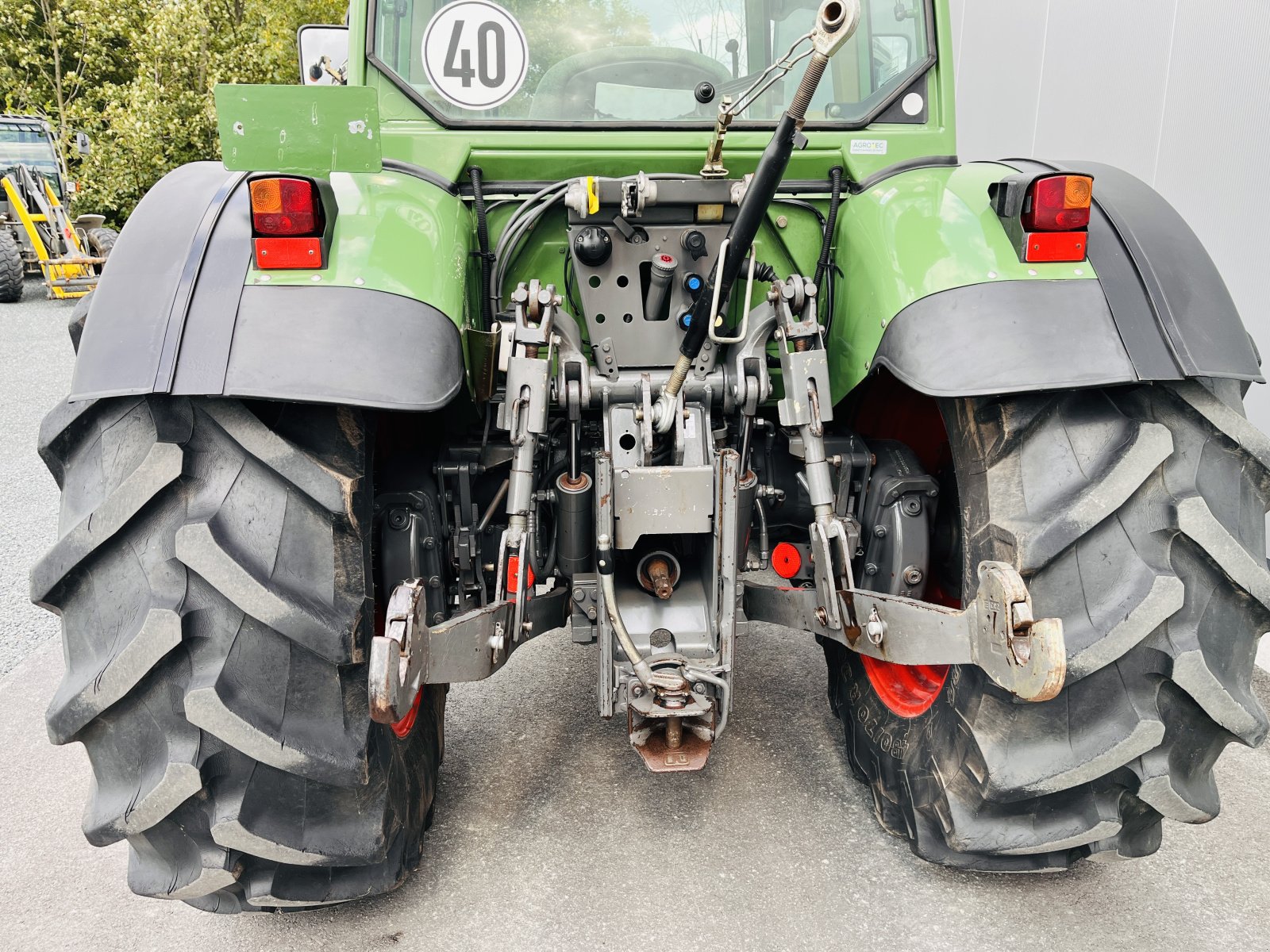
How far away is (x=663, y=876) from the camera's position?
2.40 meters

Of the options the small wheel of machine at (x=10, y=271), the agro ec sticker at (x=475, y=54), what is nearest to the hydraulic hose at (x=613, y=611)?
the agro ec sticker at (x=475, y=54)

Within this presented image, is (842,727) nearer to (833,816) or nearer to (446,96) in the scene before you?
(833,816)

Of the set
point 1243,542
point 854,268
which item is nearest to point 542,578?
point 854,268

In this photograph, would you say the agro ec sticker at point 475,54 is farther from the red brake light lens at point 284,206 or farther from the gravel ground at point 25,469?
the gravel ground at point 25,469

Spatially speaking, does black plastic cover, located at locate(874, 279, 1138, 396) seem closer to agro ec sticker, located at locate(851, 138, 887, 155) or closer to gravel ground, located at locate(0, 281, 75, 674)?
agro ec sticker, located at locate(851, 138, 887, 155)

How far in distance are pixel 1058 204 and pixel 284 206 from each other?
1502 mm

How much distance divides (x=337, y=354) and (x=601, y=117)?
3.91ft

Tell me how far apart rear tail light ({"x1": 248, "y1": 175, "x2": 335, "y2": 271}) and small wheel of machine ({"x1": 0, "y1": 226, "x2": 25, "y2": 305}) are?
13.5 m

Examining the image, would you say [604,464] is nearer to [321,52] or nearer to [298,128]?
[298,128]

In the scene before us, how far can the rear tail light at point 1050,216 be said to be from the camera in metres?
1.89

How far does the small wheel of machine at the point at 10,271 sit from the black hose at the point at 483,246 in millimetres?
13152

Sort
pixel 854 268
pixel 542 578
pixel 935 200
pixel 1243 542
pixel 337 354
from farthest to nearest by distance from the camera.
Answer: pixel 542 578 → pixel 854 268 → pixel 935 200 → pixel 1243 542 → pixel 337 354

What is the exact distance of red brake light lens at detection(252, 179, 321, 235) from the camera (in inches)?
72.1

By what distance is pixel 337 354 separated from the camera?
177 cm
